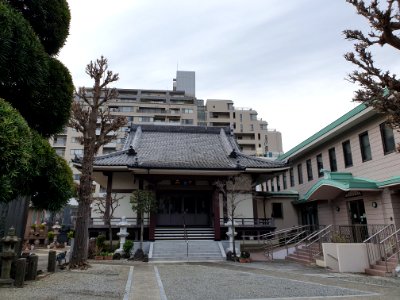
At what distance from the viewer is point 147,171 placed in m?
18.3

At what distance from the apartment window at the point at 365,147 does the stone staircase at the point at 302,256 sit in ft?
18.0

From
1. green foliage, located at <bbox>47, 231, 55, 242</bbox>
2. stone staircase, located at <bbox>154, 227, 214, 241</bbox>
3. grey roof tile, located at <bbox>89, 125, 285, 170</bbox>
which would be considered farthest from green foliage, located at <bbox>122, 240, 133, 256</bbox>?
green foliage, located at <bbox>47, 231, 55, 242</bbox>

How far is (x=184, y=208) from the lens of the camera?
20.2 metres

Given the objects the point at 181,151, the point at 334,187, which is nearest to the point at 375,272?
the point at 334,187

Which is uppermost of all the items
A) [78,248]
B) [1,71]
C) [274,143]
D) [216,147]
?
[274,143]

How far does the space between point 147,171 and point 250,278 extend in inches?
412

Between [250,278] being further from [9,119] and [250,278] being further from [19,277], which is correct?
[9,119]

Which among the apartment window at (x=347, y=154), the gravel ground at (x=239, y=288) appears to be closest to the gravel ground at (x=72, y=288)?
the gravel ground at (x=239, y=288)

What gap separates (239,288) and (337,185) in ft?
30.7

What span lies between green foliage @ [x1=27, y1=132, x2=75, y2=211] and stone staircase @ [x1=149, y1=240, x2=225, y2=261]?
9.86m

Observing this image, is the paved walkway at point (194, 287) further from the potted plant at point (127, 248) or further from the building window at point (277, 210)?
the building window at point (277, 210)

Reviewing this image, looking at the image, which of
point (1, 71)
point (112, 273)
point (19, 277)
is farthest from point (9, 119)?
point (112, 273)

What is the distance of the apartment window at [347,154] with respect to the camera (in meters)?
17.1

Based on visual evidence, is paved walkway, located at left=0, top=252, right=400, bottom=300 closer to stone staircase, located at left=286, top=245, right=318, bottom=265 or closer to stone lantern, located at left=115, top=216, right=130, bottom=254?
stone staircase, located at left=286, top=245, right=318, bottom=265
